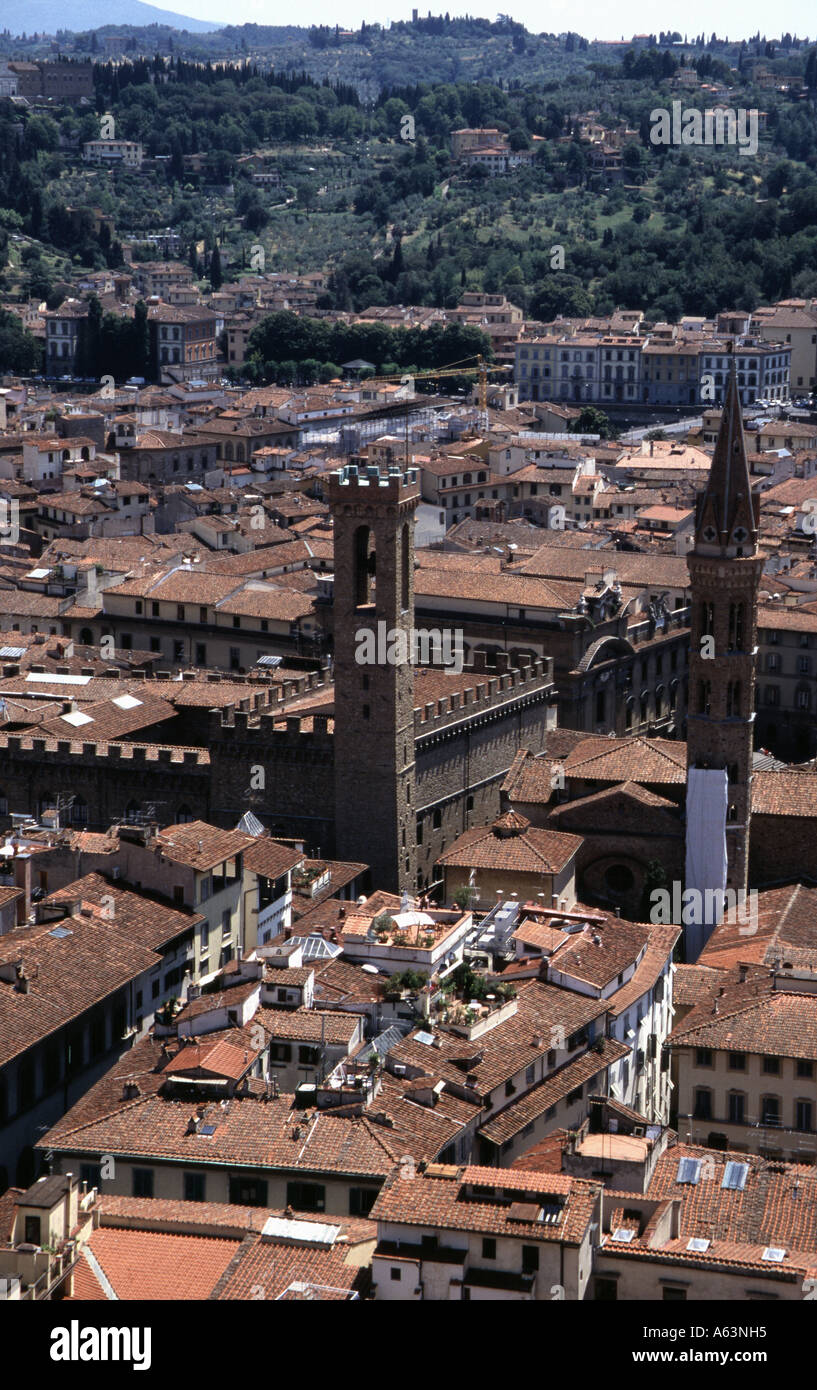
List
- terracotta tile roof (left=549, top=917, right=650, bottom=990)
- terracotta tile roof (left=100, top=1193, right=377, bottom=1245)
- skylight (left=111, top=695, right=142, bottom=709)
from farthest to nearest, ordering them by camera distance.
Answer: skylight (left=111, top=695, right=142, bottom=709)
terracotta tile roof (left=549, top=917, right=650, bottom=990)
terracotta tile roof (left=100, top=1193, right=377, bottom=1245)

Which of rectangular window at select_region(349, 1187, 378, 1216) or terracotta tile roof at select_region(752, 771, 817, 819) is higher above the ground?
terracotta tile roof at select_region(752, 771, 817, 819)

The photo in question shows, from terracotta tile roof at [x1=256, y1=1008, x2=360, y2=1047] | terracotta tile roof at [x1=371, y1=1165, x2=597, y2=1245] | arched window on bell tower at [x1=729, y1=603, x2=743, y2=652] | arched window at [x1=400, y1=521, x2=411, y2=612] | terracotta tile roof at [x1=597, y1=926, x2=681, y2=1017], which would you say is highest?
arched window at [x1=400, y1=521, x2=411, y2=612]

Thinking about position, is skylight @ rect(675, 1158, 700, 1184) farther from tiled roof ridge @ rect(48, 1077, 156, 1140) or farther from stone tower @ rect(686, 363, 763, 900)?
stone tower @ rect(686, 363, 763, 900)

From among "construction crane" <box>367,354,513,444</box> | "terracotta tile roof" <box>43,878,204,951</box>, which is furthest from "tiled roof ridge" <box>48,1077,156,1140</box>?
"construction crane" <box>367,354,513,444</box>

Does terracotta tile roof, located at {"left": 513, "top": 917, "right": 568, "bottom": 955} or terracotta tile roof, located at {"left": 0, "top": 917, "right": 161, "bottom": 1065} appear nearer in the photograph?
terracotta tile roof, located at {"left": 0, "top": 917, "right": 161, "bottom": 1065}
